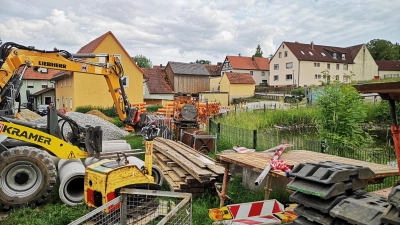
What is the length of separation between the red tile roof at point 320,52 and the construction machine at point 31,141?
48.2 meters

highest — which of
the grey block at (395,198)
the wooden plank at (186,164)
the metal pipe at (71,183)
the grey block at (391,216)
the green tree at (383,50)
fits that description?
the green tree at (383,50)

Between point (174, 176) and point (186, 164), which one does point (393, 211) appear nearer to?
point (186, 164)

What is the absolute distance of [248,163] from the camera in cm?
521

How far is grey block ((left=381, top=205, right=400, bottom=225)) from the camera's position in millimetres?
2240

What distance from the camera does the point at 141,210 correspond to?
5.07 metres

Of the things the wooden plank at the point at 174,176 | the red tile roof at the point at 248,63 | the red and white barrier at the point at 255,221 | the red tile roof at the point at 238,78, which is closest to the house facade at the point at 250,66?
the red tile roof at the point at 248,63

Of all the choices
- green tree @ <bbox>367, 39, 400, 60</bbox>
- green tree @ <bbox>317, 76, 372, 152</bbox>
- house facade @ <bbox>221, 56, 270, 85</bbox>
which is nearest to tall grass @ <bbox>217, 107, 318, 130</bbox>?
green tree @ <bbox>317, 76, 372, 152</bbox>

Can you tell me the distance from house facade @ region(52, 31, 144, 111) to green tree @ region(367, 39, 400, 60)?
5952 centimetres

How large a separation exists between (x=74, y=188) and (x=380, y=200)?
6.56m

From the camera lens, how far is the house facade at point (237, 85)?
46.3 metres

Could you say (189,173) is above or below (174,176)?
above

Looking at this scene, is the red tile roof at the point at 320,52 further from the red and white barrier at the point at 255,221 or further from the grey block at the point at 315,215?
the grey block at the point at 315,215

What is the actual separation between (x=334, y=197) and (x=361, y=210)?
0.28m

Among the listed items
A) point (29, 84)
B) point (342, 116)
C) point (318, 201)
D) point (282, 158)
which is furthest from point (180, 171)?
point (29, 84)
